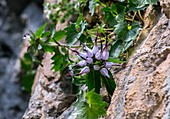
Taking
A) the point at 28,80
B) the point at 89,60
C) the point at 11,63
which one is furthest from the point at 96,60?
the point at 11,63

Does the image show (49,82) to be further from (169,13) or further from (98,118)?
(169,13)

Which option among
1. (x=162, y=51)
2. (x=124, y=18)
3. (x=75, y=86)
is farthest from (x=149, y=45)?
(x=75, y=86)

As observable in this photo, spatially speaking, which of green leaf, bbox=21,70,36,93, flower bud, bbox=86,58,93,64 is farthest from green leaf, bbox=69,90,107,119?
green leaf, bbox=21,70,36,93

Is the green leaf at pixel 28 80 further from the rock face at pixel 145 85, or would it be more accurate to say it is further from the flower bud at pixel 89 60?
the flower bud at pixel 89 60

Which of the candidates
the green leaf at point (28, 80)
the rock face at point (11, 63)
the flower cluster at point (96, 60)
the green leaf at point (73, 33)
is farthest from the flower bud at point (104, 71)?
the rock face at point (11, 63)

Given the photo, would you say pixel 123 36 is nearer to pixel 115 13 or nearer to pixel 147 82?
pixel 115 13

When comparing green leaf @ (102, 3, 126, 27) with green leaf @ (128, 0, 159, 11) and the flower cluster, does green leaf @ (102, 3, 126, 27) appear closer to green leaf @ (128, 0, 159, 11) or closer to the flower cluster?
green leaf @ (128, 0, 159, 11)
